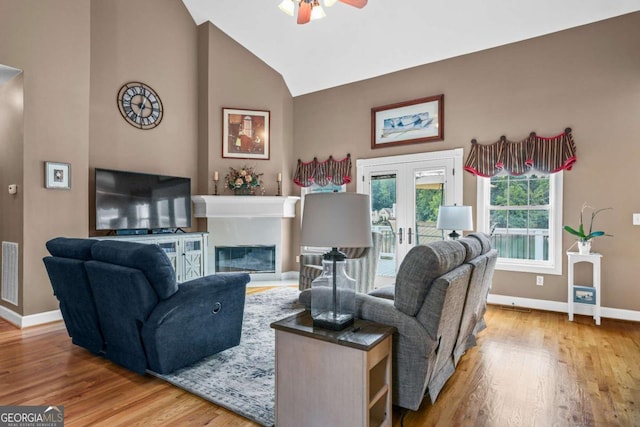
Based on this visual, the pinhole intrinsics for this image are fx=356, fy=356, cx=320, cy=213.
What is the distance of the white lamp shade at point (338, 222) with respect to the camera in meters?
1.75

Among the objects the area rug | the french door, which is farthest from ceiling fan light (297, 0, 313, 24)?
the area rug

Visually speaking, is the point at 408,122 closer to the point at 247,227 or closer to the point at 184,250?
the point at 247,227

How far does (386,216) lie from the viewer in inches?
224

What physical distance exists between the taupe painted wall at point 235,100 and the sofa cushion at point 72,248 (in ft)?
9.37

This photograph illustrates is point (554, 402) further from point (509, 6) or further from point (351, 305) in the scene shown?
point (509, 6)

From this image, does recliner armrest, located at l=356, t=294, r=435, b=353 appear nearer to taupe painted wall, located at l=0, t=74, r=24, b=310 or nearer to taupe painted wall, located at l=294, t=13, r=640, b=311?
taupe painted wall, located at l=294, t=13, r=640, b=311

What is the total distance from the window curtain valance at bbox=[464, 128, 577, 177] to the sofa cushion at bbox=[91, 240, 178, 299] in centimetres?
401

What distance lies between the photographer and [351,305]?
77.7 inches

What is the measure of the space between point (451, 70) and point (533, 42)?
1.01 m

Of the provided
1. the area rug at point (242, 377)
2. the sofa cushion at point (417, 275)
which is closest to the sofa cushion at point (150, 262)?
the area rug at point (242, 377)

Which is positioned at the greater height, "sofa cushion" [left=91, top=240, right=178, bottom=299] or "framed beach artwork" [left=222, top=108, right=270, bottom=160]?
"framed beach artwork" [left=222, top=108, right=270, bottom=160]

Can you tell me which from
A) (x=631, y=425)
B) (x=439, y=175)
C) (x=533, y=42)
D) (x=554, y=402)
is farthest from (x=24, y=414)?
(x=533, y=42)

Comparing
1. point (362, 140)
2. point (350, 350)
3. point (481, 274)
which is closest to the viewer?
point (350, 350)

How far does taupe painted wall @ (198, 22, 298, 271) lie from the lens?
19.0 feet
